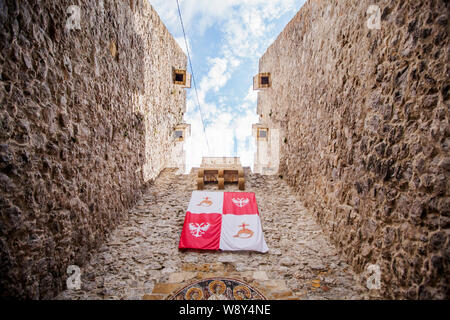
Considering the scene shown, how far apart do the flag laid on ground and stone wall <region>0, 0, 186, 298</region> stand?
5.17 feet

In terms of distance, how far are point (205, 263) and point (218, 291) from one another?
778 mm

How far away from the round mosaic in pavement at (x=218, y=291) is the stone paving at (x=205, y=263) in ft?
0.40

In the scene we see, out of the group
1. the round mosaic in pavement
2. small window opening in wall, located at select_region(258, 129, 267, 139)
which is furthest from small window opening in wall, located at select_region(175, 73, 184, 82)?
the round mosaic in pavement

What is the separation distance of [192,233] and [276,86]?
663cm

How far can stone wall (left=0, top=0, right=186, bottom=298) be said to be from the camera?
2491 millimetres

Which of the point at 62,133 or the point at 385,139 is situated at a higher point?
the point at 62,133

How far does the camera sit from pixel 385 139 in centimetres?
311

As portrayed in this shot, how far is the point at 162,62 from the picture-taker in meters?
8.23

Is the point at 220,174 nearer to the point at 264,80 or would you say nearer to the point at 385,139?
the point at 385,139

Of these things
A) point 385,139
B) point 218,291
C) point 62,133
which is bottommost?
point 218,291

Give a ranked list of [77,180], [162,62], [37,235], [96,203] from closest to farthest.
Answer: [37,235], [77,180], [96,203], [162,62]

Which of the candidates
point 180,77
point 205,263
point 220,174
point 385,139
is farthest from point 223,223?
point 180,77

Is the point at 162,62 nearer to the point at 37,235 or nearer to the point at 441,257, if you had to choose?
the point at 37,235
